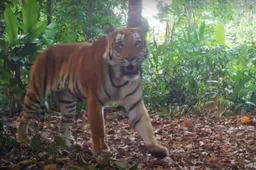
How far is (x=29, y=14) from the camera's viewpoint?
17.4 feet

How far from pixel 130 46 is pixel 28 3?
6.98 ft

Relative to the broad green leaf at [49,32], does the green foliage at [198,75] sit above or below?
below

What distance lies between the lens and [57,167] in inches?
117

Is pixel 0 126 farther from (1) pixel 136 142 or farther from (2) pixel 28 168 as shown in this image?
(1) pixel 136 142

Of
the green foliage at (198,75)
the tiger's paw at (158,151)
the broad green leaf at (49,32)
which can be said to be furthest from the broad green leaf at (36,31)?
the tiger's paw at (158,151)

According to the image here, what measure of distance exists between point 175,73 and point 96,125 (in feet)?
9.89

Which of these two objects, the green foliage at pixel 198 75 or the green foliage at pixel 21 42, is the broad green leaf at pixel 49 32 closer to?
the green foliage at pixel 21 42

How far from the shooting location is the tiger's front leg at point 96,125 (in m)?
3.53

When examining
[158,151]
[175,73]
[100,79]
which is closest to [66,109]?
[100,79]

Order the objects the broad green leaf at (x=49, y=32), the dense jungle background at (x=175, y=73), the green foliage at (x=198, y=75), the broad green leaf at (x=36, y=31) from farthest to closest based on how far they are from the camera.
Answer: the green foliage at (x=198, y=75), the broad green leaf at (x=49, y=32), the broad green leaf at (x=36, y=31), the dense jungle background at (x=175, y=73)

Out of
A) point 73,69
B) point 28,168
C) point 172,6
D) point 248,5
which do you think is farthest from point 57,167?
point 248,5

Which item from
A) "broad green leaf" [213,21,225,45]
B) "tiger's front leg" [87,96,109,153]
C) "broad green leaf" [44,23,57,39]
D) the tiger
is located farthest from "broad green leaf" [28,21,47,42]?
"broad green leaf" [213,21,225,45]

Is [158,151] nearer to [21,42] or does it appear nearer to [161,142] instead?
[161,142]

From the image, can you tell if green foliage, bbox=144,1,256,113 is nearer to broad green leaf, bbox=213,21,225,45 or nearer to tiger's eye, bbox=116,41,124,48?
broad green leaf, bbox=213,21,225,45
